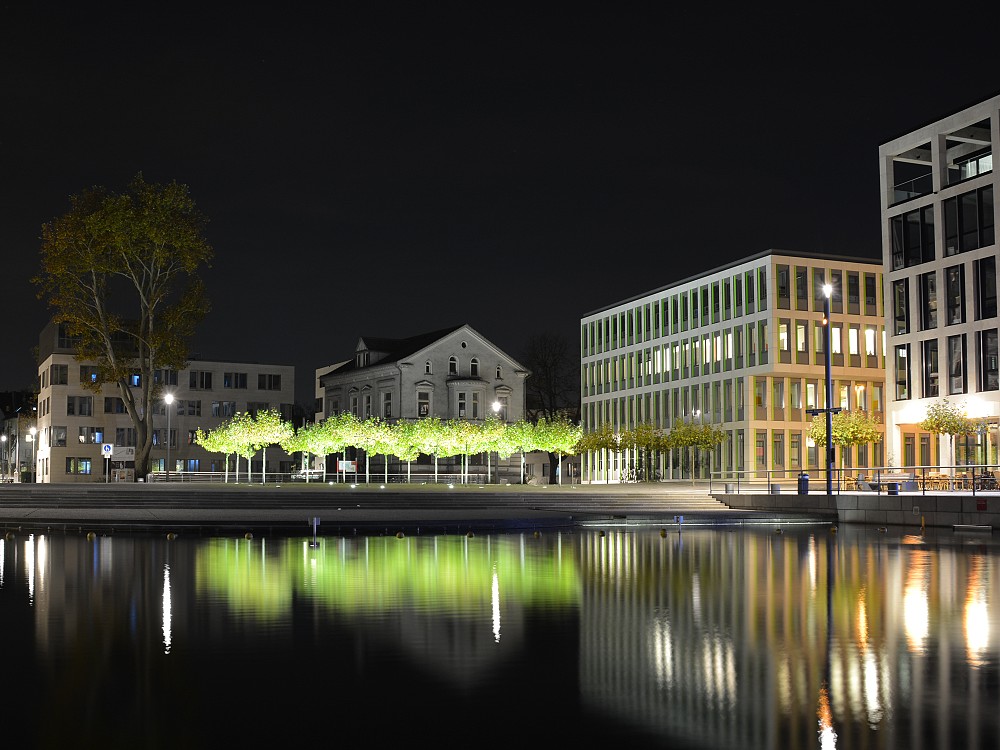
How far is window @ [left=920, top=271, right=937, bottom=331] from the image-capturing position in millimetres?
61406

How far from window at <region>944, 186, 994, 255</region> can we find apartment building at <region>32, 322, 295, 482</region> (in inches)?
2455

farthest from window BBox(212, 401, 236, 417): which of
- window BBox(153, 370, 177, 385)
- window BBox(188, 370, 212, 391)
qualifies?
window BBox(153, 370, 177, 385)

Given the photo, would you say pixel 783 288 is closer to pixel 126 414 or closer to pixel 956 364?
pixel 956 364

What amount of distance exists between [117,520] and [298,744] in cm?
3087

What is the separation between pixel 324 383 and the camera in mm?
103000

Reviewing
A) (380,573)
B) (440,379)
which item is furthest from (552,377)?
(380,573)

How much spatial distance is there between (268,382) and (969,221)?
223 ft

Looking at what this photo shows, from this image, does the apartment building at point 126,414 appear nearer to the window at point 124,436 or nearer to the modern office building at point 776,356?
the window at point 124,436

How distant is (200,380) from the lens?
104m

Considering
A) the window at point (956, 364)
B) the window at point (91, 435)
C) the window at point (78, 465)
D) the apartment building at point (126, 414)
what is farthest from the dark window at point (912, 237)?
the window at point (78, 465)

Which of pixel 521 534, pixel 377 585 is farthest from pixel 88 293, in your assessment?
pixel 377 585

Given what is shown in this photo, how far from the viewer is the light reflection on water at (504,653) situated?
26.2 ft

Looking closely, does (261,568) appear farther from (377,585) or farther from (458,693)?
(458,693)

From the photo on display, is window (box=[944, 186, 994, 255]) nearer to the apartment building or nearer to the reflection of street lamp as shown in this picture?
the apartment building
